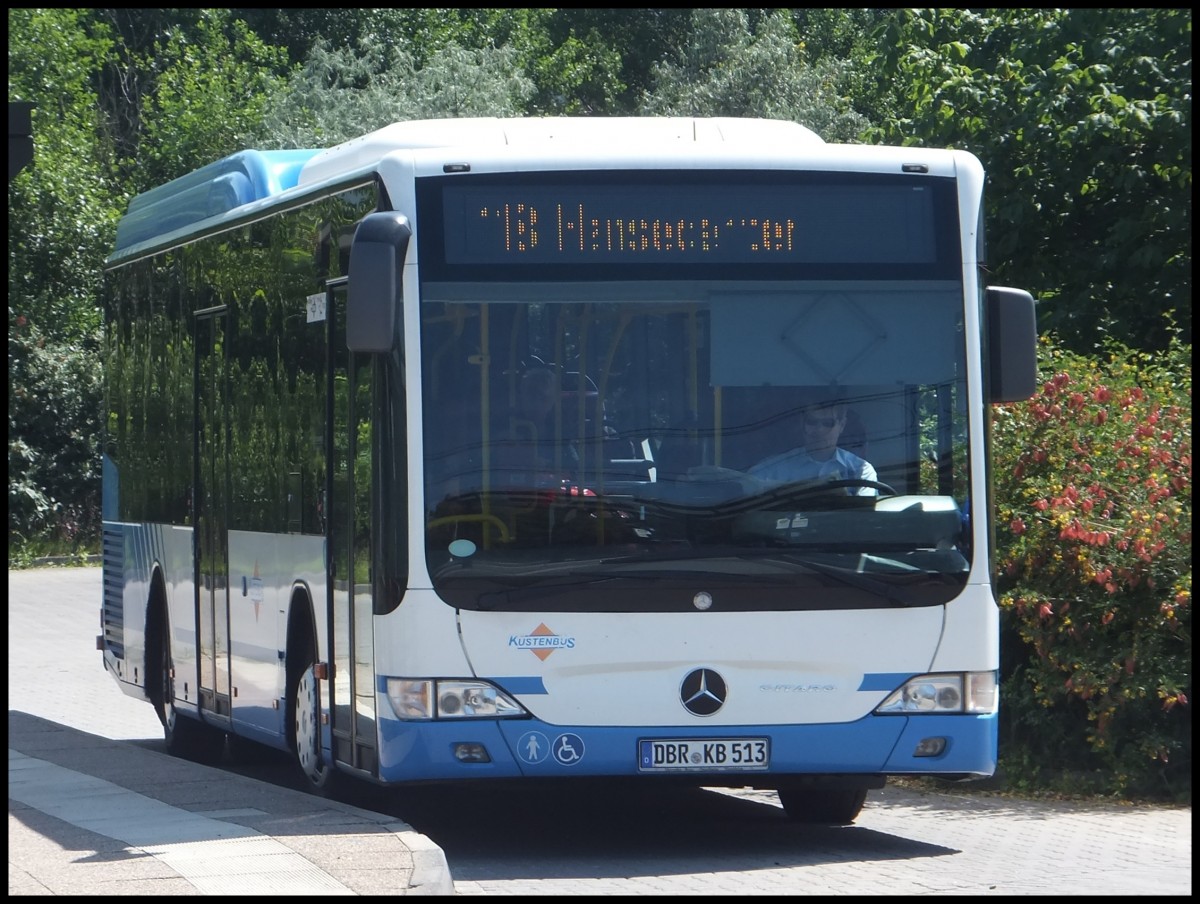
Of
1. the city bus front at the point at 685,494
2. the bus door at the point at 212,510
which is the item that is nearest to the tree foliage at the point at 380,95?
the bus door at the point at 212,510

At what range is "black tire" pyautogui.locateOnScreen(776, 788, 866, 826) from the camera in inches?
386

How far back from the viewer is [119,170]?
159 feet

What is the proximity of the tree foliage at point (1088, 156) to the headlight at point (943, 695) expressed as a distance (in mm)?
9030

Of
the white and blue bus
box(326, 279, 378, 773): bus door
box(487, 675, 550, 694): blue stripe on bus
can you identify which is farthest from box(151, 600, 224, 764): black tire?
box(487, 675, 550, 694): blue stripe on bus

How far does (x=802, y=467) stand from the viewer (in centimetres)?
839

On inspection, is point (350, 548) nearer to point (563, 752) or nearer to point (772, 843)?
point (563, 752)

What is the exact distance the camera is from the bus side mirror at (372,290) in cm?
815

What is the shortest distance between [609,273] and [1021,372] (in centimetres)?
172

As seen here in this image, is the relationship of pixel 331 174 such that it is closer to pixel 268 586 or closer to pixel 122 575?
pixel 268 586

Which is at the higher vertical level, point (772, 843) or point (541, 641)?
point (541, 641)

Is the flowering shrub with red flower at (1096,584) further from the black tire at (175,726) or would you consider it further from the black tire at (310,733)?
the black tire at (175,726)

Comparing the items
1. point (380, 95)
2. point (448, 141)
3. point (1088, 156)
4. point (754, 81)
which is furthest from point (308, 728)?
point (754, 81)

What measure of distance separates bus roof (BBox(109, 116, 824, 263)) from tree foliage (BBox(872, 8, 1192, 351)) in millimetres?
7497

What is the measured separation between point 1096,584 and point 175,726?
5.34 meters
